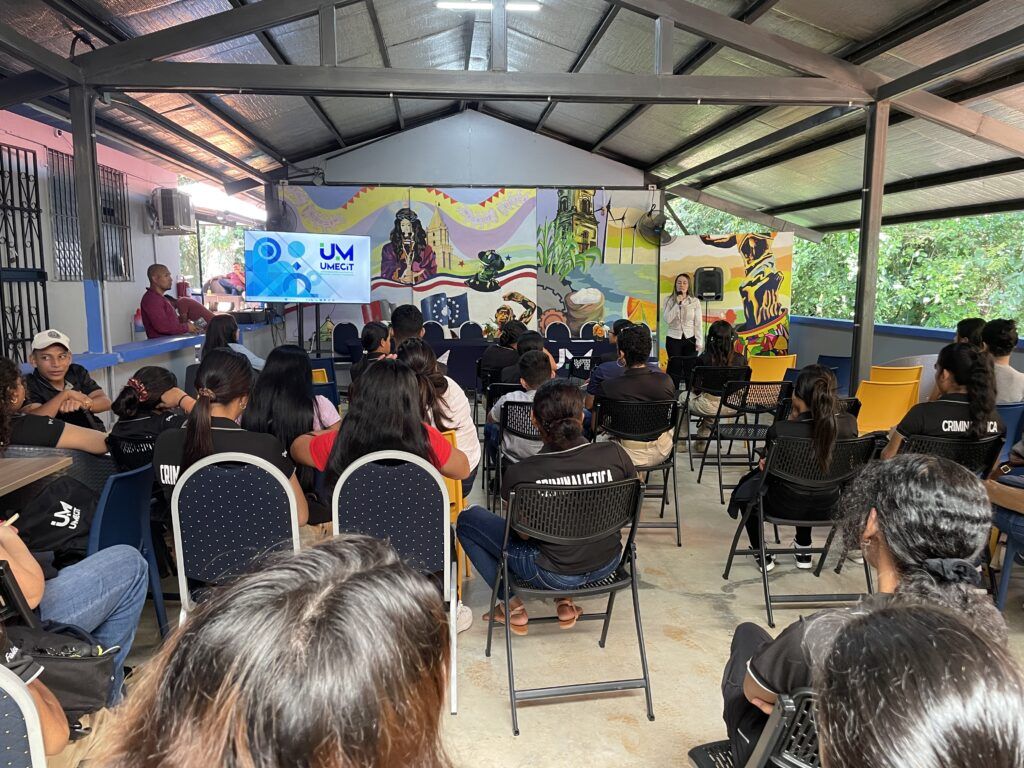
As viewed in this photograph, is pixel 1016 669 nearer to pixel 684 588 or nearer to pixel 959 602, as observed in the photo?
pixel 959 602

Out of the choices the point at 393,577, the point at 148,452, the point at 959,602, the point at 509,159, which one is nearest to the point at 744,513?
the point at 959,602

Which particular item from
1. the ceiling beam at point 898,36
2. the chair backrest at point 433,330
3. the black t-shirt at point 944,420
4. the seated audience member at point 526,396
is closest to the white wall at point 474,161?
the chair backrest at point 433,330

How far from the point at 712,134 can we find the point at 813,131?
134 centimetres

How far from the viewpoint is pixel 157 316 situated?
637cm

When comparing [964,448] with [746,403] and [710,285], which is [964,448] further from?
[710,285]

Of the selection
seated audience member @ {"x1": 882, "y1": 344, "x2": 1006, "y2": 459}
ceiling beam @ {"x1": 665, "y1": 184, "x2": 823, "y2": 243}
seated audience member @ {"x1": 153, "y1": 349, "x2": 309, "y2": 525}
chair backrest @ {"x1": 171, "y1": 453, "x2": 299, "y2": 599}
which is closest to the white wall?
ceiling beam @ {"x1": 665, "y1": 184, "x2": 823, "y2": 243}

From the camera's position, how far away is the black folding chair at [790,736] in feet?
3.91

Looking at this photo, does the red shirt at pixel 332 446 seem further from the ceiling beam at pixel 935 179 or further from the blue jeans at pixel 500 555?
the ceiling beam at pixel 935 179

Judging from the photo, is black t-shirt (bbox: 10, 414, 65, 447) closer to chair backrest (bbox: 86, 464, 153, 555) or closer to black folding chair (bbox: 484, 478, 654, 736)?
chair backrest (bbox: 86, 464, 153, 555)

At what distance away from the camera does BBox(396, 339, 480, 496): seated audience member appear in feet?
10.2

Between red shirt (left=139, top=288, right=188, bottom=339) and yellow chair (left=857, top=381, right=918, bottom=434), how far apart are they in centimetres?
592

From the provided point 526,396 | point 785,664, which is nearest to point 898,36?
point 526,396

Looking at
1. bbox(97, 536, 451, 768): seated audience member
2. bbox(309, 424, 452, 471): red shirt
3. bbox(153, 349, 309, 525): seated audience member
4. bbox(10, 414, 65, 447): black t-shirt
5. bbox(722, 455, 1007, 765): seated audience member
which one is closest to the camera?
bbox(97, 536, 451, 768): seated audience member

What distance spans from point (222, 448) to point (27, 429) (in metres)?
0.94
